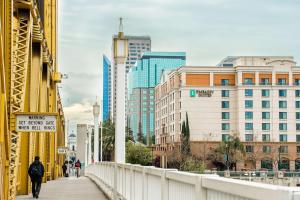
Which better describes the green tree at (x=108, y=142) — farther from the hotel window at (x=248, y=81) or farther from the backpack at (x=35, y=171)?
the backpack at (x=35, y=171)

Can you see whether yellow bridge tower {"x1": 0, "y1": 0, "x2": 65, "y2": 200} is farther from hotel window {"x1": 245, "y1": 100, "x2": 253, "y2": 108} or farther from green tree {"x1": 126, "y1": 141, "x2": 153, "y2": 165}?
hotel window {"x1": 245, "y1": 100, "x2": 253, "y2": 108}

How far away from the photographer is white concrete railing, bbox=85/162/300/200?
4608mm

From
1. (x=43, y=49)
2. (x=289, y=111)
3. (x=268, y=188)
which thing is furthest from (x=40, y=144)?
(x=289, y=111)

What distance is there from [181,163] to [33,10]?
10482 centimetres

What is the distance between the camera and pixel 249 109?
131m

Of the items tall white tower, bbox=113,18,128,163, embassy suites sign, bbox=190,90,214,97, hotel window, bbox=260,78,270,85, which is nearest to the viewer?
tall white tower, bbox=113,18,128,163

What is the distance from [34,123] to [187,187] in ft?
24.2

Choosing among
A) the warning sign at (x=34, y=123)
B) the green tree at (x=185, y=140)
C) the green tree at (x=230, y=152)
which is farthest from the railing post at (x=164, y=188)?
the green tree at (x=185, y=140)

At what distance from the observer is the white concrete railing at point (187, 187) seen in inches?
181

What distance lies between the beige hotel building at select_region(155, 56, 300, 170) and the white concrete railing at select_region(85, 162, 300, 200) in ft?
378

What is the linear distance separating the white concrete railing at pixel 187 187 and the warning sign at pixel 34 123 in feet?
6.93

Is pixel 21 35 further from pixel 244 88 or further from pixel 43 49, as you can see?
pixel 244 88

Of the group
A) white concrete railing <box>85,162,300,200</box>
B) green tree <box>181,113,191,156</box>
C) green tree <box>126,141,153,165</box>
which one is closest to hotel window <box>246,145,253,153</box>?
green tree <box>181,113,191,156</box>

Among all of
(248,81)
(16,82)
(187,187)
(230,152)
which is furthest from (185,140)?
(187,187)
